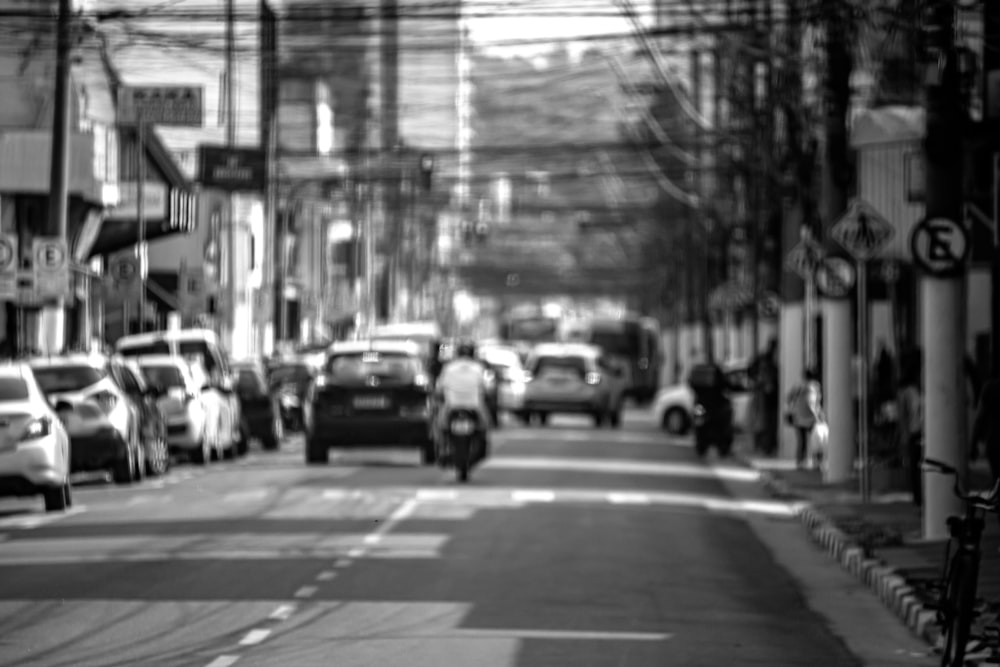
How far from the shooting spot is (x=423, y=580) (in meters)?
Result: 17.9

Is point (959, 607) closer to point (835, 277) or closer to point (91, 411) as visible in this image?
point (91, 411)

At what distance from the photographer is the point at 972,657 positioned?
1331 centimetres

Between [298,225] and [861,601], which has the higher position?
[298,225]

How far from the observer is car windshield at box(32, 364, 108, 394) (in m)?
29.6

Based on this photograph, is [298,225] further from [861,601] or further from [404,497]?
[861,601]

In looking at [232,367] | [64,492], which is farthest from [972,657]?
[232,367]

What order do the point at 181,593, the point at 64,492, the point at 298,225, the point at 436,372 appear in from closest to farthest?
the point at 181,593
the point at 64,492
the point at 436,372
the point at 298,225

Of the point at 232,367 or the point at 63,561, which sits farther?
the point at 232,367

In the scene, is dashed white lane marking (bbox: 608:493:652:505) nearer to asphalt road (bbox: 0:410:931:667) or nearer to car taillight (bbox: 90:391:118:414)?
asphalt road (bbox: 0:410:931:667)

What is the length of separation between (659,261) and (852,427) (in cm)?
8415

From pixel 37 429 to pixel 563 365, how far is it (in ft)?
115

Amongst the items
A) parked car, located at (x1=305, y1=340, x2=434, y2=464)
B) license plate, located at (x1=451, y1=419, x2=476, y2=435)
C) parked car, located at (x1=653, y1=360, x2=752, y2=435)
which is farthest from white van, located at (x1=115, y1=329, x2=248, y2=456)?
parked car, located at (x1=653, y1=360, x2=752, y2=435)

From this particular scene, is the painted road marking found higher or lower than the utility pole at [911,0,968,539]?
lower

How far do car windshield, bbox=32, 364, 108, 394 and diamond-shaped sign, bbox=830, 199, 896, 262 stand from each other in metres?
9.64
